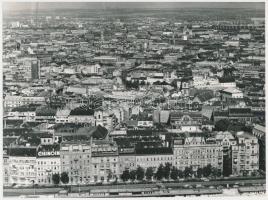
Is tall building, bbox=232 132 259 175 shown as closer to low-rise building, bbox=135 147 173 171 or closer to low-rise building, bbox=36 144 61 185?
low-rise building, bbox=135 147 173 171

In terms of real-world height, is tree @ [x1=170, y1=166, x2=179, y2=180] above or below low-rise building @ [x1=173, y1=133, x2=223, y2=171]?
below

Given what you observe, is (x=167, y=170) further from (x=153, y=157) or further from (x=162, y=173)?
(x=153, y=157)

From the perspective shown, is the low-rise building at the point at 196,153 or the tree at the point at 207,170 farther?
the low-rise building at the point at 196,153

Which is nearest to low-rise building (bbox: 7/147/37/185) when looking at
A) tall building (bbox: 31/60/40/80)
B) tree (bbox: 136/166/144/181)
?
tree (bbox: 136/166/144/181)

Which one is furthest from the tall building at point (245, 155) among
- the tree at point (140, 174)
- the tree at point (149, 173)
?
the tree at point (140, 174)

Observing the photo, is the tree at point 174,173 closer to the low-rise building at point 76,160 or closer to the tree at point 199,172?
the tree at point 199,172

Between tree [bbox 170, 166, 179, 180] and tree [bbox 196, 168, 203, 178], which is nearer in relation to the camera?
tree [bbox 170, 166, 179, 180]

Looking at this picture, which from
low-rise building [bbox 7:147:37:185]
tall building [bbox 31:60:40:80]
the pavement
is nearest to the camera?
the pavement

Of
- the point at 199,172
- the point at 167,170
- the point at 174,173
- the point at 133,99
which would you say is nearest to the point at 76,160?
the point at 167,170
